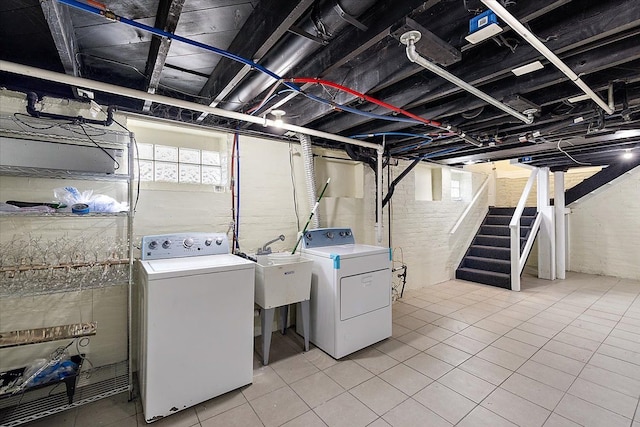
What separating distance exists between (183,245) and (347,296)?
146 cm

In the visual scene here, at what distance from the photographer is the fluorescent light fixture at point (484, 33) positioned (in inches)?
48.0

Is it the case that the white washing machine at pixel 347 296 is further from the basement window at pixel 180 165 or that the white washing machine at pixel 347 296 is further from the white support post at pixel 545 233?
the white support post at pixel 545 233

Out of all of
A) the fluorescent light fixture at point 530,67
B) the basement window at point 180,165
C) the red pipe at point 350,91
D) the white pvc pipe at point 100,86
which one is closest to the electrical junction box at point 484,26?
the fluorescent light fixture at point 530,67

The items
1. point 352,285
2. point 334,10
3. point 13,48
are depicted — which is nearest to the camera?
point 334,10

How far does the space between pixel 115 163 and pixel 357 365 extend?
8.35 feet

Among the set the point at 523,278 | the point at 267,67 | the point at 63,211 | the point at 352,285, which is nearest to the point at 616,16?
the point at 267,67

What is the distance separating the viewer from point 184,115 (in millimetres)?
2480

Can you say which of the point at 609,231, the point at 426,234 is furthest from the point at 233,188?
the point at 609,231

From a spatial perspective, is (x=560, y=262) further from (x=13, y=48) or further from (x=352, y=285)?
(x=13, y=48)

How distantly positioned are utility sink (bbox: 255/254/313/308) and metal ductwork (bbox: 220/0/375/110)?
1403 millimetres

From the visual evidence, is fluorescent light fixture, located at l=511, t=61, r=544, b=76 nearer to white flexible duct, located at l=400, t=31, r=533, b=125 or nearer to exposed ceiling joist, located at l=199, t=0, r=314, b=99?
white flexible duct, located at l=400, t=31, r=533, b=125

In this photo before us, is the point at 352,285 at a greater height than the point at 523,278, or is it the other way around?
the point at 352,285

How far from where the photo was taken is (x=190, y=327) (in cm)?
183

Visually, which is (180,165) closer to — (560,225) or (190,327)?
(190,327)
